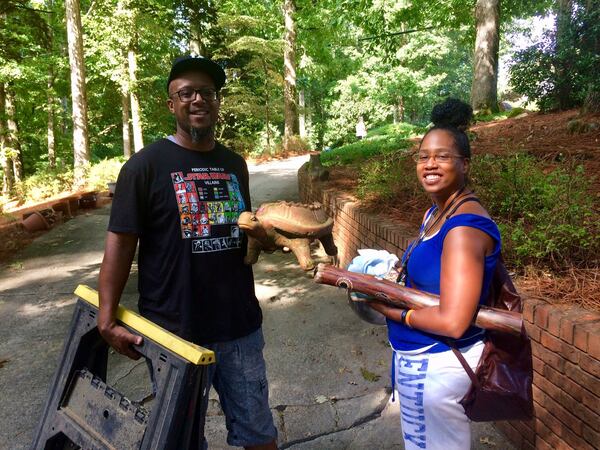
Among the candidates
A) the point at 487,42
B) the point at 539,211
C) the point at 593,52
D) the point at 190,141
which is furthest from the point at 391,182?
the point at 487,42

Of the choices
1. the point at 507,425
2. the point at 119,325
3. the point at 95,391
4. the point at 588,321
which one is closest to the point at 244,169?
the point at 119,325

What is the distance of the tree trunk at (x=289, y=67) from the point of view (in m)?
19.7

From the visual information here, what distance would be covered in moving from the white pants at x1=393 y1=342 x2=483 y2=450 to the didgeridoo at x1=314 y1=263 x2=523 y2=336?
0.14 m

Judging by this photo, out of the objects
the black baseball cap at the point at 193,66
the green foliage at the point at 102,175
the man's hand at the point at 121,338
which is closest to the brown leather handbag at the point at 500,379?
the man's hand at the point at 121,338

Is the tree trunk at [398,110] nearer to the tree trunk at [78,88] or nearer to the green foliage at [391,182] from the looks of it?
the tree trunk at [78,88]

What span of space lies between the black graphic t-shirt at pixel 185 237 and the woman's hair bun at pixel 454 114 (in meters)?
0.98

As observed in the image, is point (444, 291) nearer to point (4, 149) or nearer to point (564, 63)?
point (564, 63)

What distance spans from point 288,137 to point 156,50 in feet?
22.1

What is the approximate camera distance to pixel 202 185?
1.97 metres

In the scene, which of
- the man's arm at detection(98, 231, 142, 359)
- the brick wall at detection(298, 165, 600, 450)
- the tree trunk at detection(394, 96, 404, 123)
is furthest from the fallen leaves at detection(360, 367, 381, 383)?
the tree trunk at detection(394, 96, 404, 123)

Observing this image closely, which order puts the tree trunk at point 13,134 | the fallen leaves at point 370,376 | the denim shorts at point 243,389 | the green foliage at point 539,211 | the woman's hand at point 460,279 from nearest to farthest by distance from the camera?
the woman's hand at point 460,279
the denim shorts at point 243,389
the green foliage at point 539,211
the fallen leaves at point 370,376
the tree trunk at point 13,134

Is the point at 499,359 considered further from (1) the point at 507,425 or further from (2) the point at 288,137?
(2) the point at 288,137

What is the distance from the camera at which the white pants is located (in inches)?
63.7

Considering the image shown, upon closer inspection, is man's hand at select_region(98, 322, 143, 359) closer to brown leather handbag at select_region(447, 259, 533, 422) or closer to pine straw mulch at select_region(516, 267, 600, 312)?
brown leather handbag at select_region(447, 259, 533, 422)
